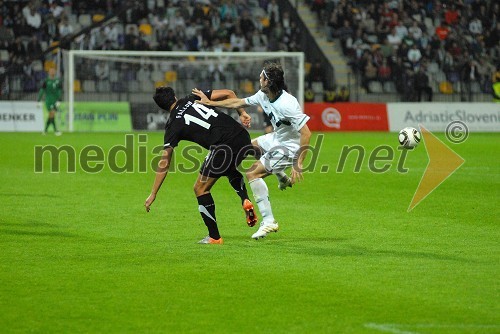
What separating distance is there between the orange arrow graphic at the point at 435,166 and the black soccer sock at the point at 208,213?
424cm

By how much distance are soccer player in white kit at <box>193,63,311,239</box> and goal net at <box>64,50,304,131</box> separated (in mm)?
22247

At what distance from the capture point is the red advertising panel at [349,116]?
3456 cm

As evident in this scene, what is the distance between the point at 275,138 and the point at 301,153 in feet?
1.45

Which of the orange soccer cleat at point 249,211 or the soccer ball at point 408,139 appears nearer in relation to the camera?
the orange soccer cleat at point 249,211

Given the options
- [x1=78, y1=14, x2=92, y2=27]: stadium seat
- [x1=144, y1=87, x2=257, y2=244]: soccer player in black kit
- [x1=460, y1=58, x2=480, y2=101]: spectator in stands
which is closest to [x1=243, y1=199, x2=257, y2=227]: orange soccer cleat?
[x1=144, y1=87, x2=257, y2=244]: soccer player in black kit

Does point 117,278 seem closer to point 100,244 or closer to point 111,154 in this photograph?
point 100,244

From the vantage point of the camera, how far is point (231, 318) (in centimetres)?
675

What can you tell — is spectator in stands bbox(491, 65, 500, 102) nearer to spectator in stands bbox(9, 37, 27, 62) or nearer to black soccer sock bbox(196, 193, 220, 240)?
spectator in stands bbox(9, 37, 27, 62)

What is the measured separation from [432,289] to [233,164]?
3.32 metres

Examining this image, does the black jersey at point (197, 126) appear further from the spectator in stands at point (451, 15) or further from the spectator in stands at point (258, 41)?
the spectator in stands at point (451, 15)

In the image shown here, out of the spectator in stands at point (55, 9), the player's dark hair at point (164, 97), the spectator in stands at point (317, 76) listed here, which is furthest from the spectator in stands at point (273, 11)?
the player's dark hair at point (164, 97)

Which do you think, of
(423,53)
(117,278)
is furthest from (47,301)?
(423,53)

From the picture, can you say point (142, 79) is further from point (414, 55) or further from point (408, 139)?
point (408, 139)

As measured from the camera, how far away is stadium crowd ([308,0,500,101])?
36.9 meters
